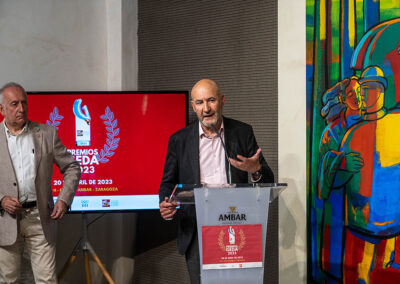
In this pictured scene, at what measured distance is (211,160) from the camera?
329 centimetres

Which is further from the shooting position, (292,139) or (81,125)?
(81,125)

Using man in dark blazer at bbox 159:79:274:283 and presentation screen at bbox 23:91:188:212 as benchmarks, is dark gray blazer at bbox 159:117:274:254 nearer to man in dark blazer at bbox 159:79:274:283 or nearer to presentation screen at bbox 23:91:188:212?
man in dark blazer at bbox 159:79:274:283

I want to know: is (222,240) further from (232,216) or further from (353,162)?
(353,162)

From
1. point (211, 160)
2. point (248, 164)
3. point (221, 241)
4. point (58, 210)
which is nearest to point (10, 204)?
point (58, 210)

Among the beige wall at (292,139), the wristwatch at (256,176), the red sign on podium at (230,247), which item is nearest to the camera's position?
the red sign on podium at (230,247)

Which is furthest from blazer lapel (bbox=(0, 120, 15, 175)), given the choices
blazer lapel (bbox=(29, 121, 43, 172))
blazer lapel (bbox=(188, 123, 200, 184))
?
blazer lapel (bbox=(188, 123, 200, 184))

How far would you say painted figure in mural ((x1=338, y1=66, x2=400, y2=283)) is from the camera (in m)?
3.64

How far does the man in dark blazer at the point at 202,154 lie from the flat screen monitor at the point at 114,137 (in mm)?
1277

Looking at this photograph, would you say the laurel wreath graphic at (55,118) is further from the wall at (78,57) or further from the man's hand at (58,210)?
the man's hand at (58,210)

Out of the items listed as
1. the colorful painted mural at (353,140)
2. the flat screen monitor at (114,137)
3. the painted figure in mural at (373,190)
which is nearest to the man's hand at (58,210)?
the flat screen monitor at (114,137)

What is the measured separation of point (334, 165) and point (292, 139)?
0.39m

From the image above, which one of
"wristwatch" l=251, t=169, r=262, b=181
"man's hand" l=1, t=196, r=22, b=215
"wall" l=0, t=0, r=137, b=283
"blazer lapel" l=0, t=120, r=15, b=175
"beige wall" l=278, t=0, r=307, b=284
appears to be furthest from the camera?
"wall" l=0, t=0, r=137, b=283

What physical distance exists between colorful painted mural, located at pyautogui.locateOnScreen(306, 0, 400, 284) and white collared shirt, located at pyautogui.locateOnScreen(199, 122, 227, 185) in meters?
1.00

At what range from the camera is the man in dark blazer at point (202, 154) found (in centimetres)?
319
